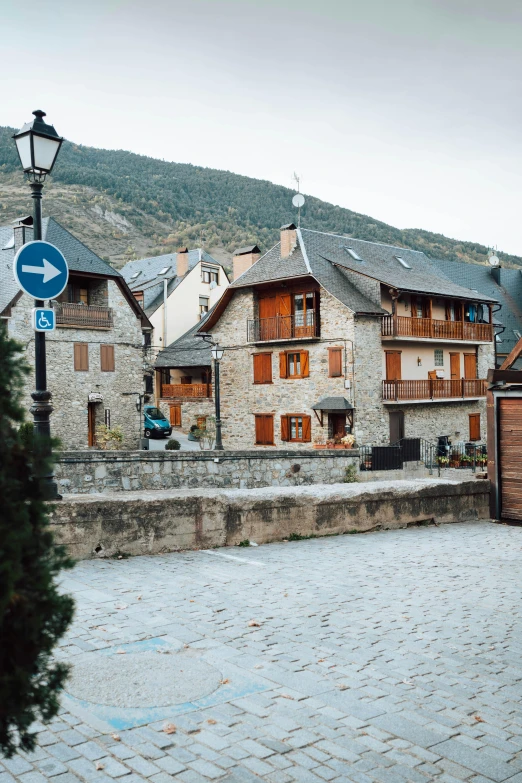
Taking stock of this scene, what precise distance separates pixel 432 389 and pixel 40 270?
28165 mm

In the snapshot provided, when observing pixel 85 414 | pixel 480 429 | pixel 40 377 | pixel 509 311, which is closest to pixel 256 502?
pixel 40 377

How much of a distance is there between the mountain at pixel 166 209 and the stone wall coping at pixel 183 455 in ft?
172

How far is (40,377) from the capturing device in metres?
7.93

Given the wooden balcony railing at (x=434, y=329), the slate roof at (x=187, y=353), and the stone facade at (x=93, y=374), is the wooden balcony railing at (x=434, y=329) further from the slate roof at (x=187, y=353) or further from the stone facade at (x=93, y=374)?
the slate roof at (x=187, y=353)

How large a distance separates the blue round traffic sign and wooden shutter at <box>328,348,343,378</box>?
23.5m

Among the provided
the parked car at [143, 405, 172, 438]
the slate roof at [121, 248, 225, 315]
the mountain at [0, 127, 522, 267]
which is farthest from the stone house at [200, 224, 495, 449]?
the mountain at [0, 127, 522, 267]

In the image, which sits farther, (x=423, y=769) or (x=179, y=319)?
(x=179, y=319)

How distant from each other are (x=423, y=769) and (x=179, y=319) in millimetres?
43483

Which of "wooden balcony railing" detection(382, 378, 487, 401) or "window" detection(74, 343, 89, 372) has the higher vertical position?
"window" detection(74, 343, 89, 372)

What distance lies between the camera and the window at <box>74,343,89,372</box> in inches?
1243

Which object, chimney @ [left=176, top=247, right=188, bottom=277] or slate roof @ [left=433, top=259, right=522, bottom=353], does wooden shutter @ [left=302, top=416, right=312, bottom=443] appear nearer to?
slate roof @ [left=433, top=259, right=522, bottom=353]

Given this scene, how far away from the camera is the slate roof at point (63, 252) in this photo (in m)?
30.4

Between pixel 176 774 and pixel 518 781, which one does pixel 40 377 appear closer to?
pixel 176 774

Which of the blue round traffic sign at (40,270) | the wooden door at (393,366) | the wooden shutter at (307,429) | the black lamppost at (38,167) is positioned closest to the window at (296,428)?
the wooden shutter at (307,429)
